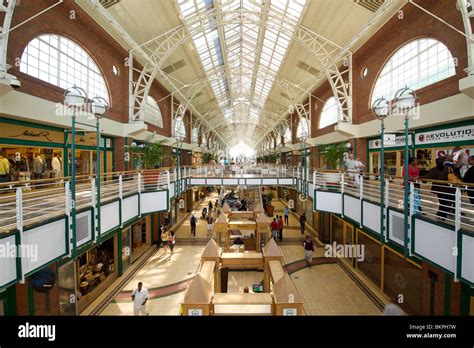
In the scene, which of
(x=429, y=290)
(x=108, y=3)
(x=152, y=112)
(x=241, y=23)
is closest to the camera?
(x=429, y=290)

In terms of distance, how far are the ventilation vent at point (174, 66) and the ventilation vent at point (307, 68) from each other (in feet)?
32.2

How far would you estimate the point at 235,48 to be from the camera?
23250 millimetres

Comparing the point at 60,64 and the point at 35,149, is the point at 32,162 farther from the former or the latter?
the point at 60,64

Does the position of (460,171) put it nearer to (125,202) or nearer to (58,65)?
(125,202)

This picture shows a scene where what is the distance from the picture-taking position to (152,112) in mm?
22281

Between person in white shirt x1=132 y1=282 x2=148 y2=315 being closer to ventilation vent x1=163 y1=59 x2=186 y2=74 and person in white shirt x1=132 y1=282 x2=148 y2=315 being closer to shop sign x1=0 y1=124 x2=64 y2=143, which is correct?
shop sign x1=0 y1=124 x2=64 y2=143

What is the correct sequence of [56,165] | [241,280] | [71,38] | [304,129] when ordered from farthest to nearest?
[304,129] < [241,280] < [71,38] < [56,165]

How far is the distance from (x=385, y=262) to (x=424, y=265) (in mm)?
2701

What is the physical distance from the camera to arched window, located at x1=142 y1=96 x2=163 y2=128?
21072 mm

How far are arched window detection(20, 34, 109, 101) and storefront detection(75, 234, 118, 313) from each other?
7678 mm

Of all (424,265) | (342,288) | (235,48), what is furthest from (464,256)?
(235,48)

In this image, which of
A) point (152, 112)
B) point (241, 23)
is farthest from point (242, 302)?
point (152, 112)

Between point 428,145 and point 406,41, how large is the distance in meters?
5.22

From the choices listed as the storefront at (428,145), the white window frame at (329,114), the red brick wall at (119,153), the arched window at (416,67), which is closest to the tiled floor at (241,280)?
the storefront at (428,145)
